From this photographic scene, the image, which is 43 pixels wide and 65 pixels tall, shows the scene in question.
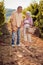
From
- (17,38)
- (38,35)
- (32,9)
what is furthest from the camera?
(32,9)

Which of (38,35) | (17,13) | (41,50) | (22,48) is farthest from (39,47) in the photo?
(17,13)

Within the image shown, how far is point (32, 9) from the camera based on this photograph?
49.6 ft

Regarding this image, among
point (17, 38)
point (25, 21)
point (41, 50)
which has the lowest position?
A: point (41, 50)

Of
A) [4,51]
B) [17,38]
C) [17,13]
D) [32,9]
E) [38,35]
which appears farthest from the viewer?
[32,9]

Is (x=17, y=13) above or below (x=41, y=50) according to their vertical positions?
above

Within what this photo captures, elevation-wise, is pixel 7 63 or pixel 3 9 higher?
pixel 3 9

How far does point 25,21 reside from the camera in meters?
8.97

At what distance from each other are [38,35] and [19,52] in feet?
12.2

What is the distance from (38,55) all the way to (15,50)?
936 millimetres

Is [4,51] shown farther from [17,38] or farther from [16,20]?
[16,20]

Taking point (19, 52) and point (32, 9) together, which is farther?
point (32, 9)

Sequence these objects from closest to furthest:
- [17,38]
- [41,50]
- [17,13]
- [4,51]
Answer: [17,13] < [17,38] < [4,51] < [41,50]

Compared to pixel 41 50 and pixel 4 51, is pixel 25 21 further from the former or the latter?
pixel 41 50

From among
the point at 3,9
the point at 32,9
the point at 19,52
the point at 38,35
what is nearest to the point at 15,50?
the point at 19,52
